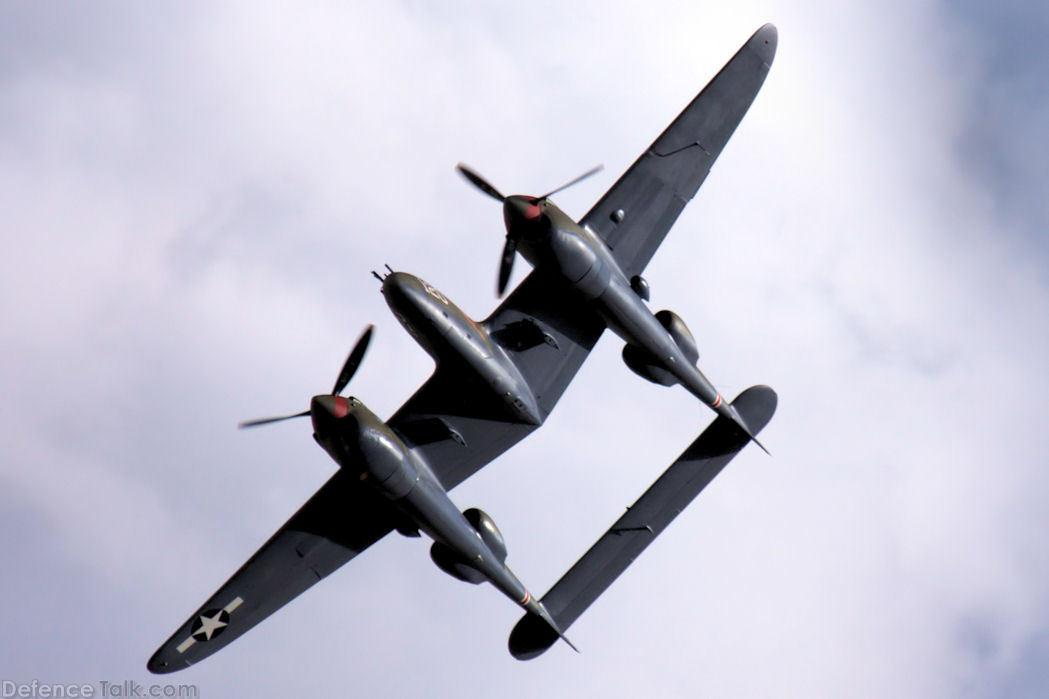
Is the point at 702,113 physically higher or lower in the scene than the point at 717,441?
higher

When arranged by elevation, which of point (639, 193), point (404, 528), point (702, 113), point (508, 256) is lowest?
point (404, 528)

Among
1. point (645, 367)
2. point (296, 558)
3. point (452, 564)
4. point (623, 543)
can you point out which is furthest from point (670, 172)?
point (296, 558)

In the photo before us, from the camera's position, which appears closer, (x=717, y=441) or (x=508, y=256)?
(x=508, y=256)

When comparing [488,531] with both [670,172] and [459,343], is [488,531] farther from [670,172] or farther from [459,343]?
[670,172]

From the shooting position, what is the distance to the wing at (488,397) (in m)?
39.1

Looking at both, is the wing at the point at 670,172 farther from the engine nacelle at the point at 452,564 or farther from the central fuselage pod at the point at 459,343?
the engine nacelle at the point at 452,564

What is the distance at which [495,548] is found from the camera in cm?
3816

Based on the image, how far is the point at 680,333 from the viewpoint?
39.1 m

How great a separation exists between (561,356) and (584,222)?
3.72 meters

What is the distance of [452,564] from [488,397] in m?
4.55

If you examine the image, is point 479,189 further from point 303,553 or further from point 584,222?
point 303,553

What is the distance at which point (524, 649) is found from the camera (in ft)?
128

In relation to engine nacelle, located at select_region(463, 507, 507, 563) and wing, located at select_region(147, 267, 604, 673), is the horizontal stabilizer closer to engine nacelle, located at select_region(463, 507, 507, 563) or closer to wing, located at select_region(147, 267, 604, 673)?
engine nacelle, located at select_region(463, 507, 507, 563)

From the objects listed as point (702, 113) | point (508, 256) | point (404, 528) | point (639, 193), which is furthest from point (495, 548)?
point (702, 113)
